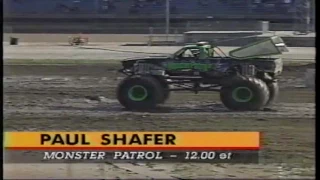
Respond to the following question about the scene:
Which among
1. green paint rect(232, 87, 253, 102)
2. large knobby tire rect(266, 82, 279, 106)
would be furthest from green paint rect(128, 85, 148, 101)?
large knobby tire rect(266, 82, 279, 106)

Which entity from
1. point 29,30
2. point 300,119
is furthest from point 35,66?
point 300,119

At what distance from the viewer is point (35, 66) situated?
4.71 meters

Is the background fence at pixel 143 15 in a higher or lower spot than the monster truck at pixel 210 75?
higher

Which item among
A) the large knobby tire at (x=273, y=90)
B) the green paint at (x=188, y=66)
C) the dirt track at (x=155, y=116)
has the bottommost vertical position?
the dirt track at (x=155, y=116)

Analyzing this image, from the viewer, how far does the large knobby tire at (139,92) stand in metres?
4.73

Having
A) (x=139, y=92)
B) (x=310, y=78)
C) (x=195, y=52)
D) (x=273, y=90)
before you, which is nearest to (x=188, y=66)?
(x=195, y=52)

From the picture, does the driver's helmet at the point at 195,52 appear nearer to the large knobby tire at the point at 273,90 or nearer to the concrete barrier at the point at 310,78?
the large knobby tire at the point at 273,90

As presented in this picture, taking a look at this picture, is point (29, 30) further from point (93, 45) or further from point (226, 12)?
point (226, 12)

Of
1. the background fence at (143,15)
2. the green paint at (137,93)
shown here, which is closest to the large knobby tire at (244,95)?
the background fence at (143,15)

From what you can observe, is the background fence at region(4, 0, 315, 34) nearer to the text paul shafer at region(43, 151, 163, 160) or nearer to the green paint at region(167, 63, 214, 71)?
the green paint at region(167, 63, 214, 71)

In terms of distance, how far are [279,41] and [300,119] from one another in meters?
0.38

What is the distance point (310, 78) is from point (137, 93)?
82 centimetres

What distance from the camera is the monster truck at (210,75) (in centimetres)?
469

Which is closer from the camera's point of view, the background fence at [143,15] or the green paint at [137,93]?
the background fence at [143,15]
